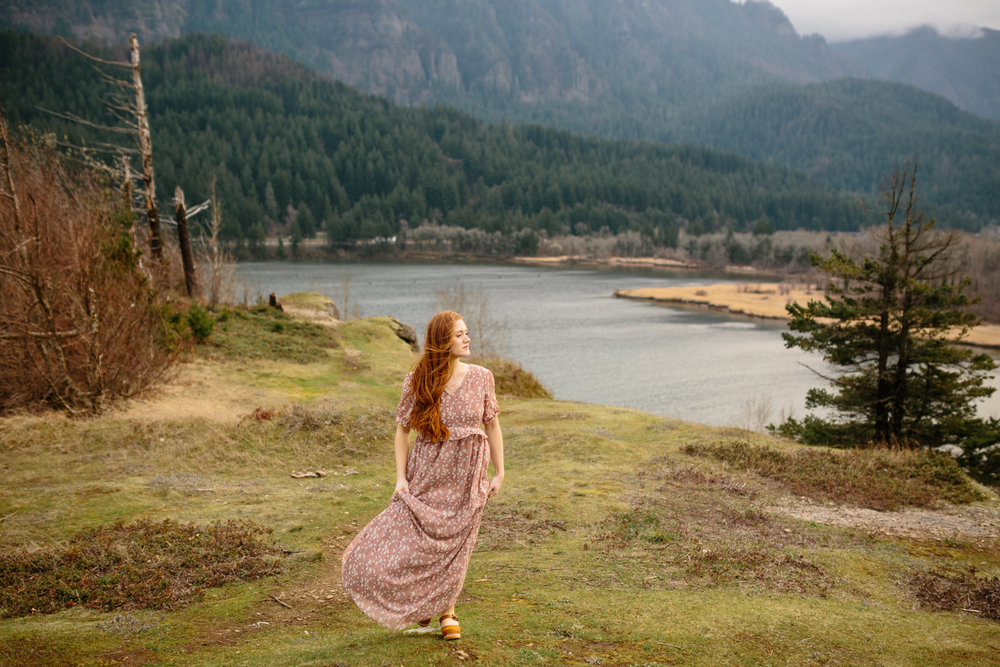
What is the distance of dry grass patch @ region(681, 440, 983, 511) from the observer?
10.3 metres

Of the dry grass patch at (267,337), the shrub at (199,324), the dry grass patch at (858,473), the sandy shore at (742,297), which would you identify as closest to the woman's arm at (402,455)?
the dry grass patch at (858,473)

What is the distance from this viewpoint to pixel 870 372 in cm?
1925

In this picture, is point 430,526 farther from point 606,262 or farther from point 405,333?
point 606,262

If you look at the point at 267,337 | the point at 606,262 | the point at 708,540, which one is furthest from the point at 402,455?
the point at 606,262

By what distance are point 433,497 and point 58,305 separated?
37.6ft

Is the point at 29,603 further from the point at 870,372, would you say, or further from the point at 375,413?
the point at 870,372

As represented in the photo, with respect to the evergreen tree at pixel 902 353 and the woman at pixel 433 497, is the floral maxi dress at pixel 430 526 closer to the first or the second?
the woman at pixel 433 497

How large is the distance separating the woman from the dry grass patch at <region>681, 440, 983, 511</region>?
729cm

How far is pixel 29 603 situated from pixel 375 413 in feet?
28.5

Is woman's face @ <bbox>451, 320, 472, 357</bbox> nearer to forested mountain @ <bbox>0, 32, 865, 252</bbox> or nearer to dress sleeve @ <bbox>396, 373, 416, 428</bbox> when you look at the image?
dress sleeve @ <bbox>396, 373, 416, 428</bbox>

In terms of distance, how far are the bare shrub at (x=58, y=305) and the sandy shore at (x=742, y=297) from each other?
219 ft

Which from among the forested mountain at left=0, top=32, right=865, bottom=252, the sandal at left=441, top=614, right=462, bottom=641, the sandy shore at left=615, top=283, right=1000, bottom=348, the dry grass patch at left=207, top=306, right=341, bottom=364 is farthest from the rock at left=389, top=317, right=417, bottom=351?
the forested mountain at left=0, top=32, right=865, bottom=252

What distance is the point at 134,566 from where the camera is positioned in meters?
6.45

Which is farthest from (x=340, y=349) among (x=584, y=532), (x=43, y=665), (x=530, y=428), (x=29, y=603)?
(x=43, y=665)
